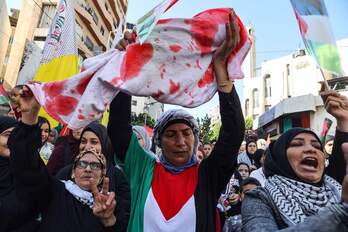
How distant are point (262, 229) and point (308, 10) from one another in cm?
121

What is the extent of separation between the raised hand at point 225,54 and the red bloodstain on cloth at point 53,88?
0.83 meters

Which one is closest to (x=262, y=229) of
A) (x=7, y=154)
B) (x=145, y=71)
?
(x=145, y=71)

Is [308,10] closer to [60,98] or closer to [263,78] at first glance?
[60,98]

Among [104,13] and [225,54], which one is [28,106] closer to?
[225,54]

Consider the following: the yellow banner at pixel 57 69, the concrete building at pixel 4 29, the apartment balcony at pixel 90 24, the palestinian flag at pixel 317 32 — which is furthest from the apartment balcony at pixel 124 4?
the palestinian flag at pixel 317 32

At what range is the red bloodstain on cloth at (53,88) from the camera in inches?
70.0

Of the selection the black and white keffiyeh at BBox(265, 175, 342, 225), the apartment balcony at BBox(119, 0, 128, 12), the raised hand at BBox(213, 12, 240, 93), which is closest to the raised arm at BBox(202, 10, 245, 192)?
the raised hand at BBox(213, 12, 240, 93)

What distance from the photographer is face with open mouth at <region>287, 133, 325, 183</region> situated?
5.99 feet

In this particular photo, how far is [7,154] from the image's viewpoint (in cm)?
244

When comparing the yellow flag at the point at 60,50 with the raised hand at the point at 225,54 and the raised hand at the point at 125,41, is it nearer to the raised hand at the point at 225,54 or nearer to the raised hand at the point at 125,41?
the raised hand at the point at 125,41

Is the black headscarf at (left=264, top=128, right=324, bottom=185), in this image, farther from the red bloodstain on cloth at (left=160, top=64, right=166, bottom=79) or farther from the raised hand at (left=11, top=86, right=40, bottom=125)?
the raised hand at (left=11, top=86, right=40, bottom=125)

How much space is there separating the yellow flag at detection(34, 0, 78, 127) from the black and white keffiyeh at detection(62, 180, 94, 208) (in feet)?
7.70

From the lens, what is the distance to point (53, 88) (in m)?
1.79

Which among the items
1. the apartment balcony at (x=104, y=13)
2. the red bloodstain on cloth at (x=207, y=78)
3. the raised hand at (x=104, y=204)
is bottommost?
the raised hand at (x=104, y=204)
